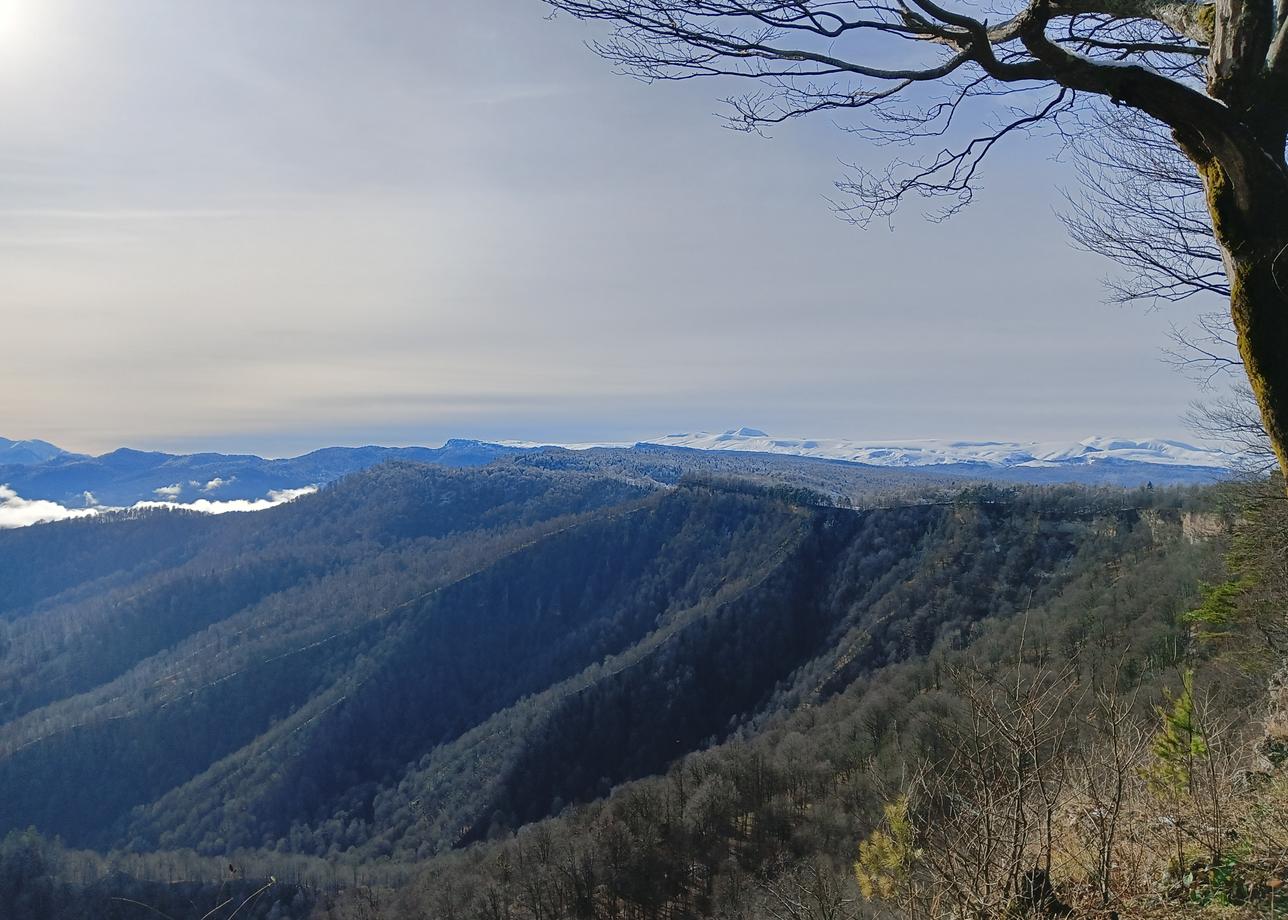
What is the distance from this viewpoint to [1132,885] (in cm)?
412

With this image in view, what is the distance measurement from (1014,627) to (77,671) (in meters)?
212

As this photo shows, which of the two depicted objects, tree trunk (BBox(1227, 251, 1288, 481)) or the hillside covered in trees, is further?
the hillside covered in trees

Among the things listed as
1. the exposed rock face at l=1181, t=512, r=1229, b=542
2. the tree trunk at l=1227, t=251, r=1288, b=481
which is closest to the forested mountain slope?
the exposed rock face at l=1181, t=512, r=1229, b=542

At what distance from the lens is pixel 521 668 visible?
135 m

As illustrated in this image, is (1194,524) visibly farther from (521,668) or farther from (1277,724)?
(521,668)

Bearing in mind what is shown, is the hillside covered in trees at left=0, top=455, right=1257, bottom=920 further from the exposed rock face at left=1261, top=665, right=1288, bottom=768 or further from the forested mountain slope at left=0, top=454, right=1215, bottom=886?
the exposed rock face at left=1261, top=665, right=1288, bottom=768

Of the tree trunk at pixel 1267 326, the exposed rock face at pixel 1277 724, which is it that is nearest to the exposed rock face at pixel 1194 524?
the exposed rock face at pixel 1277 724

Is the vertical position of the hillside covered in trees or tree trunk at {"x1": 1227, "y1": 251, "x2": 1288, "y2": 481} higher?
tree trunk at {"x1": 1227, "y1": 251, "x2": 1288, "y2": 481}

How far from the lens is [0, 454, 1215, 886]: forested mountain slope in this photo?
9025 centimetres

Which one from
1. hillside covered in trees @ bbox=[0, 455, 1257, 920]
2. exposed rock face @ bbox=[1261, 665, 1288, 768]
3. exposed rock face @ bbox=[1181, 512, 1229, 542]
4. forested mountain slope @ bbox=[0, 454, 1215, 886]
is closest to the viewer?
exposed rock face @ bbox=[1261, 665, 1288, 768]

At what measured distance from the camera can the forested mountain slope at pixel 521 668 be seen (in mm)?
90250

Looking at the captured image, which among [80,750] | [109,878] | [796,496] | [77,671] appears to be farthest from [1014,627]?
[77,671]

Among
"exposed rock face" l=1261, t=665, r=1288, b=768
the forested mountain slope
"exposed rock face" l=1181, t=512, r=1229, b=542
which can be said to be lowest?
the forested mountain slope

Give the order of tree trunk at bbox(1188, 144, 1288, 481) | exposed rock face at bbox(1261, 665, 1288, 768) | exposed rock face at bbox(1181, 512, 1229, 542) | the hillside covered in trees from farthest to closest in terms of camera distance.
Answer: exposed rock face at bbox(1181, 512, 1229, 542) → the hillside covered in trees → exposed rock face at bbox(1261, 665, 1288, 768) → tree trunk at bbox(1188, 144, 1288, 481)
